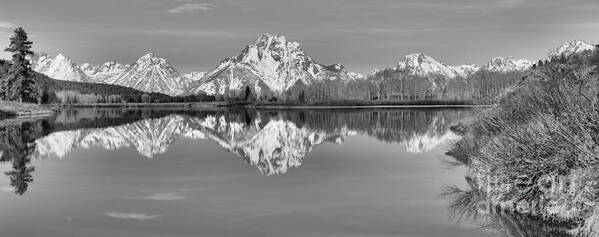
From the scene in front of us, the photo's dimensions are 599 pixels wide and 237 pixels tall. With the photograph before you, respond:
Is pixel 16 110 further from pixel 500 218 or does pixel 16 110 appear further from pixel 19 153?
pixel 500 218

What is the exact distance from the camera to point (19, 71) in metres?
114

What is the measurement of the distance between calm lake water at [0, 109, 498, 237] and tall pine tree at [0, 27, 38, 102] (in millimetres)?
69417

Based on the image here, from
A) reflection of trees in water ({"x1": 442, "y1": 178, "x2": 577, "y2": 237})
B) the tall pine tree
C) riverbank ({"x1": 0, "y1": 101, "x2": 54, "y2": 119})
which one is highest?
the tall pine tree

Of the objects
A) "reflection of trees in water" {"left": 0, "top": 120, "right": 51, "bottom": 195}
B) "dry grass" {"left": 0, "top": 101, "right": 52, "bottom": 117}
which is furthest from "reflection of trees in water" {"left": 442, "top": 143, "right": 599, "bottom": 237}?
"dry grass" {"left": 0, "top": 101, "right": 52, "bottom": 117}

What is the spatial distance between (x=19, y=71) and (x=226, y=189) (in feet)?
317

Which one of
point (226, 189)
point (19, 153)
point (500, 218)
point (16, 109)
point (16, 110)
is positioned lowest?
point (500, 218)

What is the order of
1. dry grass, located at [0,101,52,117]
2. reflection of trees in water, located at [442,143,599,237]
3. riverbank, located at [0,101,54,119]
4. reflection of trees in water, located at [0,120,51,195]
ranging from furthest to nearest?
dry grass, located at [0,101,52,117] < riverbank, located at [0,101,54,119] < reflection of trees in water, located at [0,120,51,195] < reflection of trees in water, located at [442,143,599,237]

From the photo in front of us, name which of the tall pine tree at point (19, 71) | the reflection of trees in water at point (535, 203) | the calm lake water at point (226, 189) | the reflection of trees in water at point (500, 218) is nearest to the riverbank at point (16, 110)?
the tall pine tree at point (19, 71)

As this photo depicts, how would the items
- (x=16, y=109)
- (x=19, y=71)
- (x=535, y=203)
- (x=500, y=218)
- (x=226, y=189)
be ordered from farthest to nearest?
1. (x=19, y=71)
2. (x=16, y=109)
3. (x=226, y=189)
4. (x=535, y=203)
5. (x=500, y=218)

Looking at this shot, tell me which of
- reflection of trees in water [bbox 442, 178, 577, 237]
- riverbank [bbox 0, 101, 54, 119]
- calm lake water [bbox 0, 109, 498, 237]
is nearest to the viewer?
reflection of trees in water [bbox 442, 178, 577, 237]

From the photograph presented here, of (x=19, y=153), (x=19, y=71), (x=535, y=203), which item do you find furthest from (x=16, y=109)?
(x=535, y=203)

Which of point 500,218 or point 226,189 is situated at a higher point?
point 226,189

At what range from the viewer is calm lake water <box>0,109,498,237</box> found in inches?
800

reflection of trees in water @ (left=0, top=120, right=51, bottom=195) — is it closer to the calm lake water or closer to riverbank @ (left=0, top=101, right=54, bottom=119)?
the calm lake water
